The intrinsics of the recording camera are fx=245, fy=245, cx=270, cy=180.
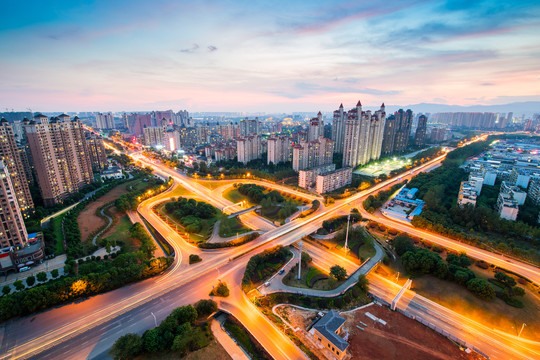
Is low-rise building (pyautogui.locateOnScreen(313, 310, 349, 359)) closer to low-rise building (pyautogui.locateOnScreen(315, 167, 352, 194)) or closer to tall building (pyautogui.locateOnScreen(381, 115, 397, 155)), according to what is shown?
low-rise building (pyautogui.locateOnScreen(315, 167, 352, 194))

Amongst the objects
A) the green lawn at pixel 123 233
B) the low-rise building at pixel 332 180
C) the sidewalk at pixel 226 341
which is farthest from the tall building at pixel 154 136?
the sidewalk at pixel 226 341

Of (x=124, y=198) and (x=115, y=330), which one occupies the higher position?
(x=124, y=198)

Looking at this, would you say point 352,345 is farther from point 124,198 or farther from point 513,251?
point 124,198

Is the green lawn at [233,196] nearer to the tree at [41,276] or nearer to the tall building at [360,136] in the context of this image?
the tree at [41,276]

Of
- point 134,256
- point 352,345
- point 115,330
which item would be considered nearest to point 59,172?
point 134,256

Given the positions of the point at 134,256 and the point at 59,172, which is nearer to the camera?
the point at 134,256

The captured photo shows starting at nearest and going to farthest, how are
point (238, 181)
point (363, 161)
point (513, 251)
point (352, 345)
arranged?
point (352, 345), point (513, 251), point (238, 181), point (363, 161)

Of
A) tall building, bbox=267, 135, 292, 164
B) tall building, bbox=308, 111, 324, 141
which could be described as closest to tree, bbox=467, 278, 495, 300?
tall building, bbox=267, 135, 292, 164
